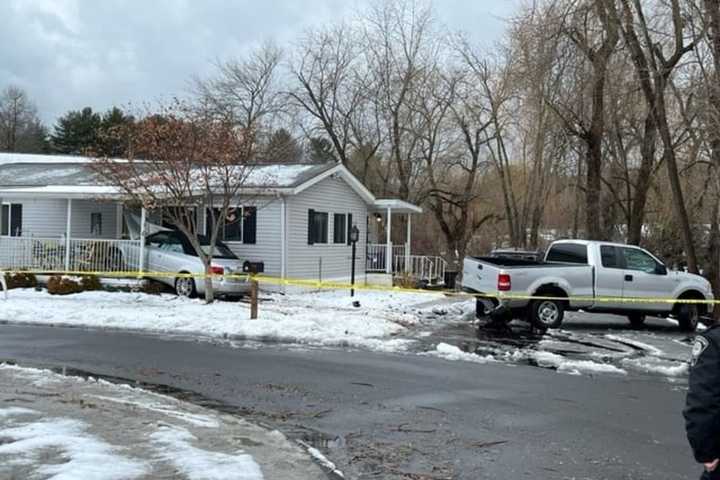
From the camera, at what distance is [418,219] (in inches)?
1827

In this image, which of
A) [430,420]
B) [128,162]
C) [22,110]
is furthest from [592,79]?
[22,110]

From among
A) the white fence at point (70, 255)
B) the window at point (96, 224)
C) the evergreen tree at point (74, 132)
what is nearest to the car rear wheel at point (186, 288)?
the white fence at point (70, 255)

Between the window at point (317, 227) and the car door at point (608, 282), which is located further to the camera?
the window at point (317, 227)

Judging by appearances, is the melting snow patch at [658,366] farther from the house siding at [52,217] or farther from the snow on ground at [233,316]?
the house siding at [52,217]

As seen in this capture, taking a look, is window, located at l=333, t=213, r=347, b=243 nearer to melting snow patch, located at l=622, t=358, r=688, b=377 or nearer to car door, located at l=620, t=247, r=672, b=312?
car door, located at l=620, t=247, r=672, b=312

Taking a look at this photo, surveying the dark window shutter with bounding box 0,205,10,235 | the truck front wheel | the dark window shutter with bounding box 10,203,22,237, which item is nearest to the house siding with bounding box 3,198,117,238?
the dark window shutter with bounding box 10,203,22,237

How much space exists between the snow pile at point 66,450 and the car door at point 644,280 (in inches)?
505

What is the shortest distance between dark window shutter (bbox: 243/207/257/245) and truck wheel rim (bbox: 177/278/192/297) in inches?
138

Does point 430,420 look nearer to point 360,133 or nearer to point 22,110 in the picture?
point 360,133

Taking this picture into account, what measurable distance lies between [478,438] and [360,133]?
1500 inches

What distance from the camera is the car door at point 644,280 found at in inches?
659

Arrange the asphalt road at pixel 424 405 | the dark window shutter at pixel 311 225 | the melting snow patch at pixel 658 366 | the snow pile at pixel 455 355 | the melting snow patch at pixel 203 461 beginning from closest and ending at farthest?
the melting snow patch at pixel 203 461 < the asphalt road at pixel 424 405 < the melting snow patch at pixel 658 366 < the snow pile at pixel 455 355 < the dark window shutter at pixel 311 225

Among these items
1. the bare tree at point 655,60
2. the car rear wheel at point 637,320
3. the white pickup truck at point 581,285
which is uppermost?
the bare tree at point 655,60

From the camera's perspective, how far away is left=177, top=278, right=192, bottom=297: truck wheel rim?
20766 mm
